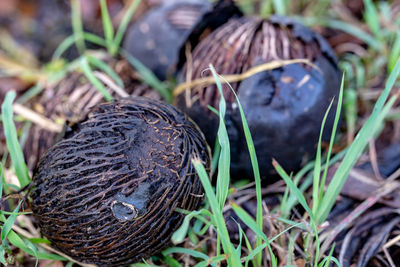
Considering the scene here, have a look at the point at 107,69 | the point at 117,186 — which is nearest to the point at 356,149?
the point at 117,186

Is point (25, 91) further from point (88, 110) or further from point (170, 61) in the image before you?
point (88, 110)

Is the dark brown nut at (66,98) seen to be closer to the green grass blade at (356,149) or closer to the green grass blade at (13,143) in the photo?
the green grass blade at (13,143)

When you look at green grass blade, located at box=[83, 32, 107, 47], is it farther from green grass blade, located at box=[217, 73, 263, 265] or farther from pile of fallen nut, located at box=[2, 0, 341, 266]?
green grass blade, located at box=[217, 73, 263, 265]

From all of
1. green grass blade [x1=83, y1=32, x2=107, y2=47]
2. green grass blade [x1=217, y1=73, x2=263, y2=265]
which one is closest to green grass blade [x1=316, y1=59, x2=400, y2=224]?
green grass blade [x1=217, y1=73, x2=263, y2=265]

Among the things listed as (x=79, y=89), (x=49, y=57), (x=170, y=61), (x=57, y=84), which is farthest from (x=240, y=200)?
(x=49, y=57)

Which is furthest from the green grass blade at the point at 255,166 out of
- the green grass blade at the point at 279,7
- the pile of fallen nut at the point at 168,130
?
the green grass blade at the point at 279,7

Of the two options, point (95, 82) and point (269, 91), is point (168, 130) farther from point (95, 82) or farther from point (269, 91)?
point (95, 82)

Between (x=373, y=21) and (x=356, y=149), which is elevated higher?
(x=373, y=21)
